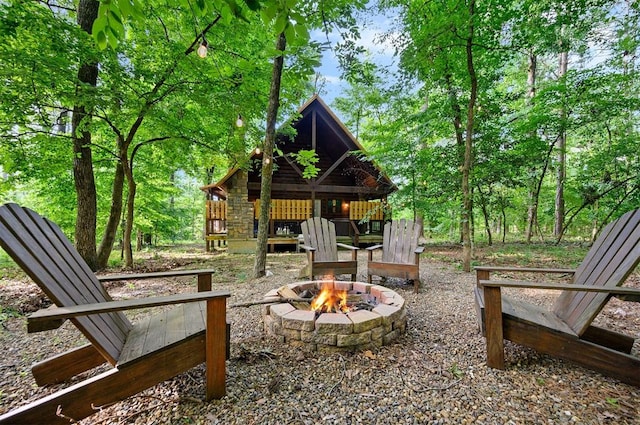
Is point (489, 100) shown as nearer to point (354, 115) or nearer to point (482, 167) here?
point (482, 167)

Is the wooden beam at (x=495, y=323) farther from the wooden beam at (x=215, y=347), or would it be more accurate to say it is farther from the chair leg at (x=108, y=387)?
the chair leg at (x=108, y=387)

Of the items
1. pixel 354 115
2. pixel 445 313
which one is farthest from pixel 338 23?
pixel 354 115

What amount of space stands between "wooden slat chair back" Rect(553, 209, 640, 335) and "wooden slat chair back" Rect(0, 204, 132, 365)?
8.95 feet

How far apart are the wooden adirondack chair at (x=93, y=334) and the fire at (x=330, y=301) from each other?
1.06m

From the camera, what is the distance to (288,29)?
1017mm

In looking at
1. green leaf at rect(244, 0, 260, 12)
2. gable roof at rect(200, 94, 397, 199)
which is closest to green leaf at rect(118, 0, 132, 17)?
green leaf at rect(244, 0, 260, 12)

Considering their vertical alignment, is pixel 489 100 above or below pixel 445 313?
above

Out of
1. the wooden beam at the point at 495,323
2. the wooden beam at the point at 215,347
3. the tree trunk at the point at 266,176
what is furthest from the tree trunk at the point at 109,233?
the wooden beam at the point at 495,323

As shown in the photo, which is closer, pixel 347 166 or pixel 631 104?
pixel 631 104

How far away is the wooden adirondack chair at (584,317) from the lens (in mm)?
1545

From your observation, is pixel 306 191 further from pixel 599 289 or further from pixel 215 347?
pixel 599 289

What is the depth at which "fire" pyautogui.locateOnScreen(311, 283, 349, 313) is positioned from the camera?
241 cm

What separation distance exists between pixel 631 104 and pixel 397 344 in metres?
7.62

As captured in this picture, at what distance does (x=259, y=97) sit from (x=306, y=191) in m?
4.02
